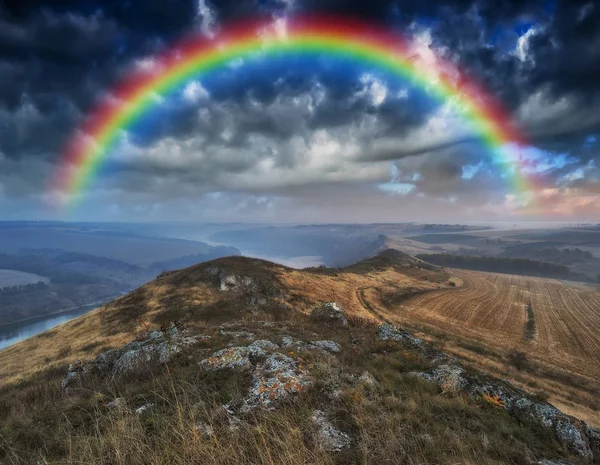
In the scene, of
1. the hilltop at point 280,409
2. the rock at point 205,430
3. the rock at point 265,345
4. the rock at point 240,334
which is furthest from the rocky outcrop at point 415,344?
the rock at point 205,430

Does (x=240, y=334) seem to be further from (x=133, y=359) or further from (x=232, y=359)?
(x=133, y=359)

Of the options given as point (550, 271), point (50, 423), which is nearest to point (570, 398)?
point (50, 423)

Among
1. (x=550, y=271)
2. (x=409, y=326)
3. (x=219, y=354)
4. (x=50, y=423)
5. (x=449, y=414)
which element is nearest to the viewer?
(x=50, y=423)

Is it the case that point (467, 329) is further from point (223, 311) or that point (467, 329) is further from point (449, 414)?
point (449, 414)

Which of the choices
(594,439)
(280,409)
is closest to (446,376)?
(594,439)

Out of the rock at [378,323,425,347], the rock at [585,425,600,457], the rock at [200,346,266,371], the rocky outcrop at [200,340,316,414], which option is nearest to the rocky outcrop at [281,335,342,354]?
the rocky outcrop at [200,340,316,414]

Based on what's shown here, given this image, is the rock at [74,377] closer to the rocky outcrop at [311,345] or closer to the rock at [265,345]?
the rock at [265,345]
